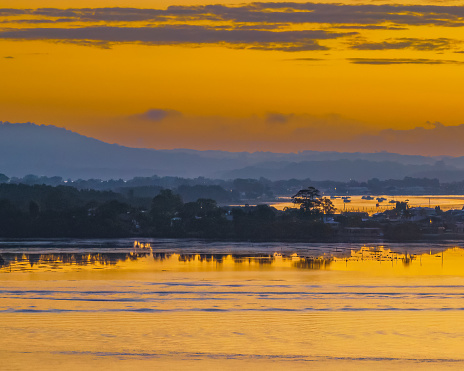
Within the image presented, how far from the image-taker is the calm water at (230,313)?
1533 centimetres

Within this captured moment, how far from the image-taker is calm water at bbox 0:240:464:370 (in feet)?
50.3

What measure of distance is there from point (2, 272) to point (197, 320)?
1057 centimetres

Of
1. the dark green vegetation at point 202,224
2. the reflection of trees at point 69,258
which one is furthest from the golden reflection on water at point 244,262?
the dark green vegetation at point 202,224

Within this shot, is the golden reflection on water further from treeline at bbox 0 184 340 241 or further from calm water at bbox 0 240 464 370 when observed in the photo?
treeline at bbox 0 184 340 241

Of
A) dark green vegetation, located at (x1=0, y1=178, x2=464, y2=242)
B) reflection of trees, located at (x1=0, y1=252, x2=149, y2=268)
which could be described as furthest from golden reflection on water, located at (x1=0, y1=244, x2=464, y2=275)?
dark green vegetation, located at (x1=0, y1=178, x2=464, y2=242)

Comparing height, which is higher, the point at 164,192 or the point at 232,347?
the point at 164,192

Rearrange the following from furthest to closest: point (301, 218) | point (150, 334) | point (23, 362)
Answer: point (301, 218), point (150, 334), point (23, 362)

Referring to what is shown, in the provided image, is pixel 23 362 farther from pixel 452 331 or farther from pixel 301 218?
pixel 301 218

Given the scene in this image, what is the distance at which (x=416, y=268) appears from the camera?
2867 centimetres

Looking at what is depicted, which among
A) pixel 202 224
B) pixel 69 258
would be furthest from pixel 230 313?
pixel 202 224

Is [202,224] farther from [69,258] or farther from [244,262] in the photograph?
[244,262]

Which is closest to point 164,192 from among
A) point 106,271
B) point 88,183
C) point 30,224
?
point 30,224

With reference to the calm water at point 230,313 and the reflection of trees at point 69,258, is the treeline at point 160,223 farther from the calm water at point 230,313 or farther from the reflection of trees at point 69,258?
the calm water at point 230,313

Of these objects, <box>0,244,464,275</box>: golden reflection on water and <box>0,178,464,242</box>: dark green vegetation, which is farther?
<box>0,178,464,242</box>: dark green vegetation
